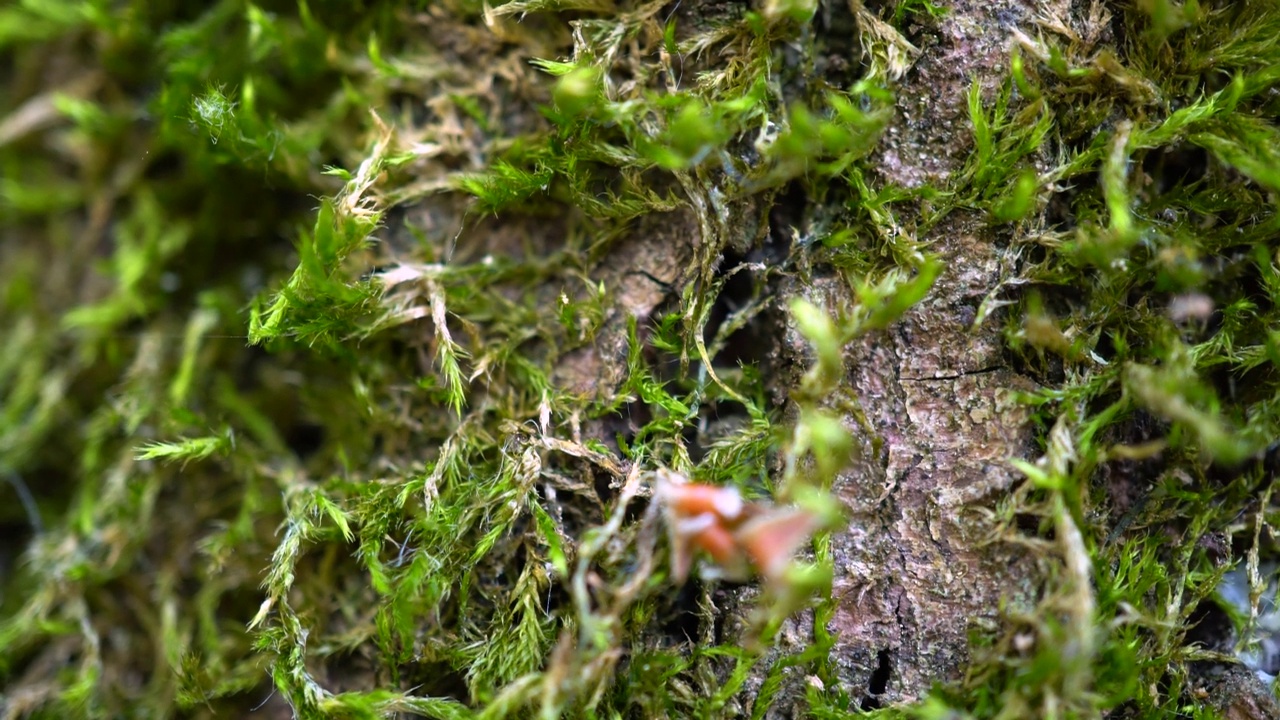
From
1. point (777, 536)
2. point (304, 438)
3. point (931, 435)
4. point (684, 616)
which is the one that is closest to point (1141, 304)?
point (931, 435)

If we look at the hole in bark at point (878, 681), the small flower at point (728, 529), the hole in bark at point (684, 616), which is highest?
the small flower at point (728, 529)

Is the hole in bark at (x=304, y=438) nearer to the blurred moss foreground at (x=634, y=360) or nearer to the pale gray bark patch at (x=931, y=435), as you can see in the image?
the blurred moss foreground at (x=634, y=360)

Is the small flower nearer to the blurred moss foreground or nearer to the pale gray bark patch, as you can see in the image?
the blurred moss foreground

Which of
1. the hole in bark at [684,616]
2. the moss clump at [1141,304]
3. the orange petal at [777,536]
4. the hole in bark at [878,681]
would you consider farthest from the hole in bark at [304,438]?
the moss clump at [1141,304]

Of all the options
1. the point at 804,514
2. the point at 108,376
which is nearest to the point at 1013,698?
the point at 804,514

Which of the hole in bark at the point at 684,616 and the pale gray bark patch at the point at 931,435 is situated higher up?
the pale gray bark patch at the point at 931,435

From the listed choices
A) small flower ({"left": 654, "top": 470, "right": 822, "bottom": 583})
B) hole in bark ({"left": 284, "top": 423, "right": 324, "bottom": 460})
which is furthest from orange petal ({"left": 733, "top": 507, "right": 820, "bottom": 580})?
hole in bark ({"left": 284, "top": 423, "right": 324, "bottom": 460})

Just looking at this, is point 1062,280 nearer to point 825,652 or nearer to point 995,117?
point 995,117
